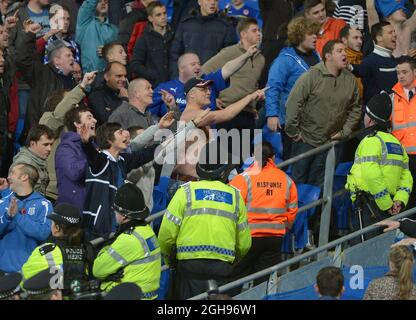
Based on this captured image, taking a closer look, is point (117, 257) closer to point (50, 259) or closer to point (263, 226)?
point (50, 259)

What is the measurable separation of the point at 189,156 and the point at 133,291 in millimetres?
3700

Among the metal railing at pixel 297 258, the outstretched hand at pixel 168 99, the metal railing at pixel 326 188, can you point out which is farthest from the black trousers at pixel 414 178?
the outstretched hand at pixel 168 99

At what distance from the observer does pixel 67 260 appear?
35.6 feet

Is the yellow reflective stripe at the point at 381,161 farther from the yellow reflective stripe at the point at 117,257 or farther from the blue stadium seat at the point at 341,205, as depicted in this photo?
the yellow reflective stripe at the point at 117,257

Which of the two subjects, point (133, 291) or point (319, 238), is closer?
point (133, 291)

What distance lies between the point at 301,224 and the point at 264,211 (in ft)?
3.73

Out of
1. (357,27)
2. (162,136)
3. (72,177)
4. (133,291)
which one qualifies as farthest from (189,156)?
(357,27)

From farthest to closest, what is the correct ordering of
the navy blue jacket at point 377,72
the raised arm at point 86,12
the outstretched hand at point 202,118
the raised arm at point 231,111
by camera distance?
the raised arm at point 86,12
the navy blue jacket at point 377,72
the raised arm at point 231,111
the outstretched hand at point 202,118

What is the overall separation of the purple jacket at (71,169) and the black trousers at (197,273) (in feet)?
5.14

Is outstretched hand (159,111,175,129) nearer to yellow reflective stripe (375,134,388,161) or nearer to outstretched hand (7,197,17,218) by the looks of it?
outstretched hand (7,197,17,218)

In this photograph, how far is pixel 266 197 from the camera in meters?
12.9

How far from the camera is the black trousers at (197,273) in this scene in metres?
11.7

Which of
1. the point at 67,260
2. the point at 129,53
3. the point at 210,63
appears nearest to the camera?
the point at 67,260
